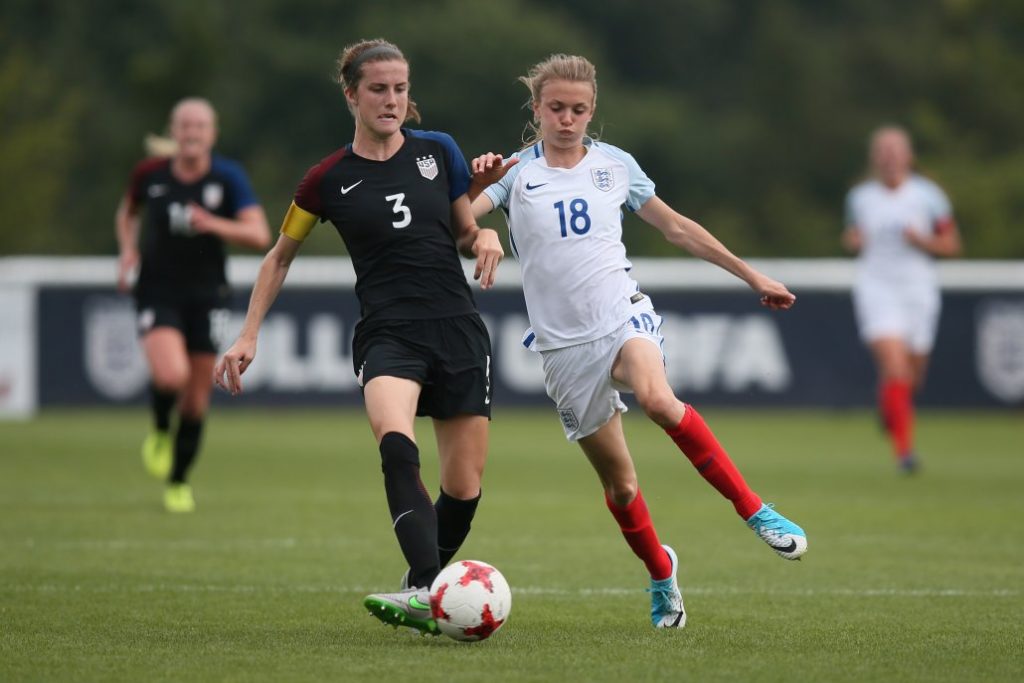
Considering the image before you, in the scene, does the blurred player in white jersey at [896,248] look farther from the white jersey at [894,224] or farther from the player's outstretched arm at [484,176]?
the player's outstretched arm at [484,176]

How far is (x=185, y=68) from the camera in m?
40.2

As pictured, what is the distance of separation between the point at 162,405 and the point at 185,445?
0.62 meters

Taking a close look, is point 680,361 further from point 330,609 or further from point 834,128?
point 834,128

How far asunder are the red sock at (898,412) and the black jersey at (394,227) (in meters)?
8.10

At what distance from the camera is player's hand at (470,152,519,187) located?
708 cm

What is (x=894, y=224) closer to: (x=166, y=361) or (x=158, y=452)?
(x=158, y=452)

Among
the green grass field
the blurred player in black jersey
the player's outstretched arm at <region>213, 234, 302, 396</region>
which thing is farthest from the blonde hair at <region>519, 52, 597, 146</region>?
the blurred player in black jersey

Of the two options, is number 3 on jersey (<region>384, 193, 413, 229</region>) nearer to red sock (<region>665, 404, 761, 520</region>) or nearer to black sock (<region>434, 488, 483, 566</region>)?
black sock (<region>434, 488, 483, 566</region>)

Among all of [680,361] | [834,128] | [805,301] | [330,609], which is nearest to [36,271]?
[680,361]

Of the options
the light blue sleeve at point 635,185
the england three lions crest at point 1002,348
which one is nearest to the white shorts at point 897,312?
the england three lions crest at point 1002,348

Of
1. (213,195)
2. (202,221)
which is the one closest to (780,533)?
(202,221)

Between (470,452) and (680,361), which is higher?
(680,361)

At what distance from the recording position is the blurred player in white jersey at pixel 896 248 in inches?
595

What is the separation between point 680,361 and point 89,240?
20394mm
